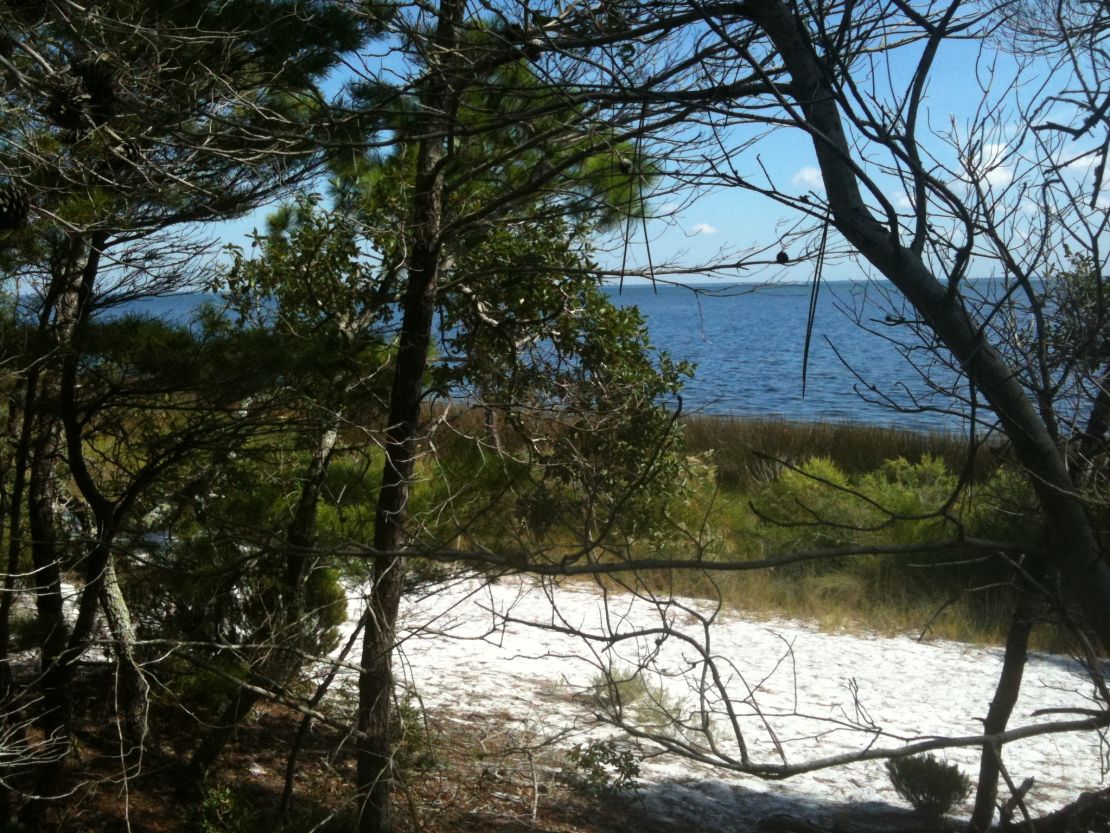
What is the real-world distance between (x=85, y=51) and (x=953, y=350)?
347cm

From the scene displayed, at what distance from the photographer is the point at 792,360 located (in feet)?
121

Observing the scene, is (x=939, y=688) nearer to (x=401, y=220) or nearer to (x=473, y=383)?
(x=473, y=383)

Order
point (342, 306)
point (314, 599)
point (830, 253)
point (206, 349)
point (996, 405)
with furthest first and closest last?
point (314, 599)
point (342, 306)
point (206, 349)
point (830, 253)
point (996, 405)

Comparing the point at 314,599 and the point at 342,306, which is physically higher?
the point at 342,306

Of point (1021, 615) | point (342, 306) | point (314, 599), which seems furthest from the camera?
point (314, 599)

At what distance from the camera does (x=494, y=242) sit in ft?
18.7

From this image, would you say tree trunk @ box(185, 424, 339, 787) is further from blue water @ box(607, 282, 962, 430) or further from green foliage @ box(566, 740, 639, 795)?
blue water @ box(607, 282, 962, 430)

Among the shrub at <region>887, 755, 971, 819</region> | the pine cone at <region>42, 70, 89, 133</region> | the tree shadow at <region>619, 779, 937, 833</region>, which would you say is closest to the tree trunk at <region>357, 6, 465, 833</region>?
the pine cone at <region>42, 70, 89, 133</region>

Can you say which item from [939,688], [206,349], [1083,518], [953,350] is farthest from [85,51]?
[939,688]

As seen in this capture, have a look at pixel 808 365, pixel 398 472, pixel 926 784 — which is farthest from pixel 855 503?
pixel 398 472

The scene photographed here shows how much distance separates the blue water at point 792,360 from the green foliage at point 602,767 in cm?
183

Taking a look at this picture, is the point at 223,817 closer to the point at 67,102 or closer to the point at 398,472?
the point at 398,472

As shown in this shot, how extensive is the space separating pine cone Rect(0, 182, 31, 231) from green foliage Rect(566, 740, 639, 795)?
3.42 m

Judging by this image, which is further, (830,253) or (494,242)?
(494,242)
